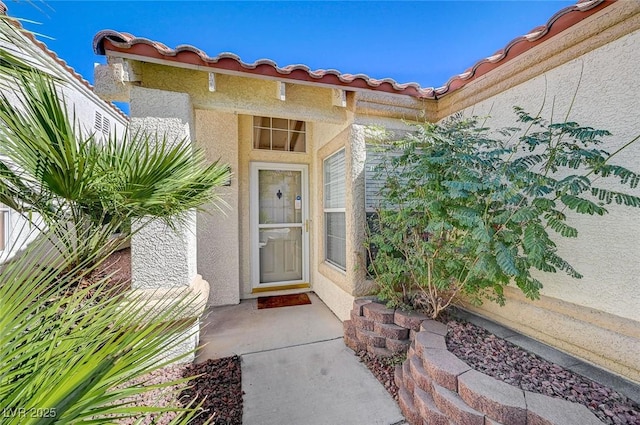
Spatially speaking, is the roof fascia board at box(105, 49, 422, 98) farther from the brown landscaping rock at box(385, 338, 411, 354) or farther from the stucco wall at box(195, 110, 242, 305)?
the brown landscaping rock at box(385, 338, 411, 354)

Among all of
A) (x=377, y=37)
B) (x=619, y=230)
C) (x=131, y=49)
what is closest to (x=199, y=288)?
(x=131, y=49)

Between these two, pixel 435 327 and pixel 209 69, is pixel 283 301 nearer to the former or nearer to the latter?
pixel 435 327

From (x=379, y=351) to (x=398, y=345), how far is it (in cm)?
33

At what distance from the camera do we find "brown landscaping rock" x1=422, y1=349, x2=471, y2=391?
2.66 meters

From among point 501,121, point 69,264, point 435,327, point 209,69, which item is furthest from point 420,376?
point 209,69

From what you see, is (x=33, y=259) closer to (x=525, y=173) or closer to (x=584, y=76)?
(x=525, y=173)

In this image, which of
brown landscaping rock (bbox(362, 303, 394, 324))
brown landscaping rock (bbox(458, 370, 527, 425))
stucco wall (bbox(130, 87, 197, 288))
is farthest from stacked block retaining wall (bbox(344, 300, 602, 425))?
stucco wall (bbox(130, 87, 197, 288))

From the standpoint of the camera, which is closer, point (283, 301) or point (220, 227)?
point (220, 227)

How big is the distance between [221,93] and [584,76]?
5220 mm

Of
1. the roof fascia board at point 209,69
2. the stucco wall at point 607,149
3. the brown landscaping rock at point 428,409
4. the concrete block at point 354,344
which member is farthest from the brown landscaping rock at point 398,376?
the roof fascia board at point 209,69

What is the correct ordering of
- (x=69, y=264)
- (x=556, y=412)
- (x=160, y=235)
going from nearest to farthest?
1. (x=69, y=264)
2. (x=556, y=412)
3. (x=160, y=235)

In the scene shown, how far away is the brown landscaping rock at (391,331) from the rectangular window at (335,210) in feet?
4.87

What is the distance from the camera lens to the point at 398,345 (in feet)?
12.9

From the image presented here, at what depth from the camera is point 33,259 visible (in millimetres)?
1237
